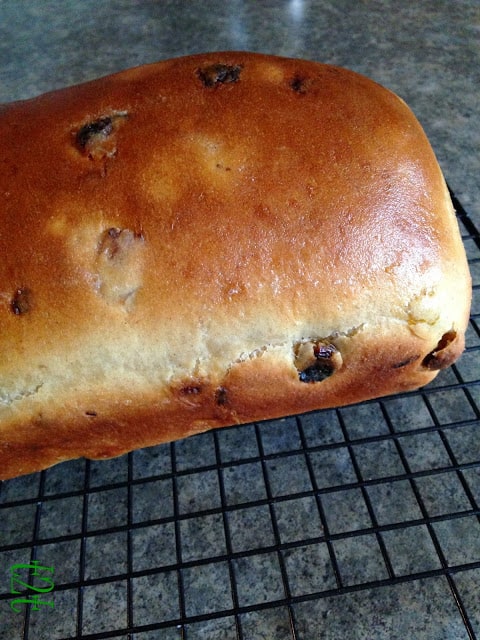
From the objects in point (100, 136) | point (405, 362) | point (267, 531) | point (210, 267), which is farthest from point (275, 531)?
point (100, 136)

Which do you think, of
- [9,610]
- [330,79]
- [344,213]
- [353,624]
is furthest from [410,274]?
[9,610]

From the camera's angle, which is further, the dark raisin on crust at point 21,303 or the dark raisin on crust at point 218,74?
the dark raisin on crust at point 218,74

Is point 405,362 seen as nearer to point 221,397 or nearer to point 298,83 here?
point 221,397

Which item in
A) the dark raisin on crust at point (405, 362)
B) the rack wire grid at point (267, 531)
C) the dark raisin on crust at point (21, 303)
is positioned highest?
the dark raisin on crust at point (21, 303)

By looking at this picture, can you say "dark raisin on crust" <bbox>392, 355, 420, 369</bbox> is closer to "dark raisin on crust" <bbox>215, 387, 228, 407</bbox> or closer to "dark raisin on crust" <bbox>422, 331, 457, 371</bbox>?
"dark raisin on crust" <bbox>422, 331, 457, 371</bbox>

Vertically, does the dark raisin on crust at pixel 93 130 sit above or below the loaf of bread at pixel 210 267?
above

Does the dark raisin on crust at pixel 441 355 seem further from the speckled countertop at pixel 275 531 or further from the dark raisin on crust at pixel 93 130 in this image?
the dark raisin on crust at pixel 93 130

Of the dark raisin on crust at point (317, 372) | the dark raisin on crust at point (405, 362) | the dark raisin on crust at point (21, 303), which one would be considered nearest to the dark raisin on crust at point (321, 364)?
the dark raisin on crust at point (317, 372)
